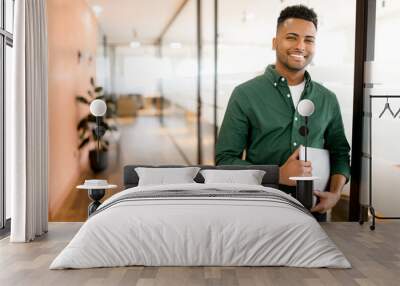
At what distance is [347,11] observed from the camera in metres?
6.96

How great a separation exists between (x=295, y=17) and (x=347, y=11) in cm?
56

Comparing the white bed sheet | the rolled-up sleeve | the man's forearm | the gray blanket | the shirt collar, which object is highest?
the shirt collar

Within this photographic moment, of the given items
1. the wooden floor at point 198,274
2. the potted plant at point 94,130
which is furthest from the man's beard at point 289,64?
the wooden floor at point 198,274

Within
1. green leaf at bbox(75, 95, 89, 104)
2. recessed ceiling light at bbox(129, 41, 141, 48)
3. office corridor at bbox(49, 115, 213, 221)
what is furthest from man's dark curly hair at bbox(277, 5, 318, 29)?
green leaf at bbox(75, 95, 89, 104)

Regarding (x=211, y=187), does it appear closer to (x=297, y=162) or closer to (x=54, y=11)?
(x=297, y=162)

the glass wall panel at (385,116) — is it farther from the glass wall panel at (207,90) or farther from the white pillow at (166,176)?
the white pillow at (166,176)

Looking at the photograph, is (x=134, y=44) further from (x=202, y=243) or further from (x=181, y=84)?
(x=202, y=243)

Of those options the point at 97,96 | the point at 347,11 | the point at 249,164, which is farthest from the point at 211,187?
the point at 347,11

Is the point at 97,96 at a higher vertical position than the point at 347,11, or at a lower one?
lower

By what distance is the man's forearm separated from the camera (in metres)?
7.11

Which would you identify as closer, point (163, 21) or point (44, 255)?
point (44, 255)

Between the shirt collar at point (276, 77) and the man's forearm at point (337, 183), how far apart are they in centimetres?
104

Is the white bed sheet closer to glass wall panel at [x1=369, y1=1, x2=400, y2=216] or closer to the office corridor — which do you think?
the office corridor

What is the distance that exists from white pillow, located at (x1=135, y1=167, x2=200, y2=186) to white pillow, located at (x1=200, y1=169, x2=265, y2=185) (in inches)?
7.1
